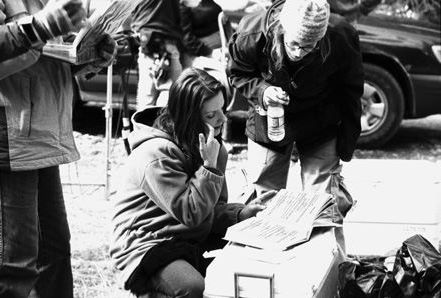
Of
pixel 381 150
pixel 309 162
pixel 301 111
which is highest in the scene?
pixel 301 111

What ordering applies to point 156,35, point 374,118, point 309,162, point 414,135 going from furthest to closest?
point 414,135, point 374,118, point 156,35, point 309,162

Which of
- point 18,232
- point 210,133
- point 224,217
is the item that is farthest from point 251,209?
point 18,232

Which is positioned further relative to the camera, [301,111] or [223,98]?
[301,111]

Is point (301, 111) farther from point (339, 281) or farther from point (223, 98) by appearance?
point (339, 281)

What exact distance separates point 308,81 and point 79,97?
172 inches

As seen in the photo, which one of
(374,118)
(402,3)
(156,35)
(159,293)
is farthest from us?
(402,3)

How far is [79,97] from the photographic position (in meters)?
8.13

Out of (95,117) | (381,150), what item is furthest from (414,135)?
(95,117)

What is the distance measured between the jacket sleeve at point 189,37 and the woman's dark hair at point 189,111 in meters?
3.41

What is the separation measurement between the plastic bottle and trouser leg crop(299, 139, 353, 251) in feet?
1.01

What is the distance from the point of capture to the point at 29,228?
10.5 feet

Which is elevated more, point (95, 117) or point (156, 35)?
point (156, 35)

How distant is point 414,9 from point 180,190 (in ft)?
29.0

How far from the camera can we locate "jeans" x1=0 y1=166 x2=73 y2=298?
3.13m
